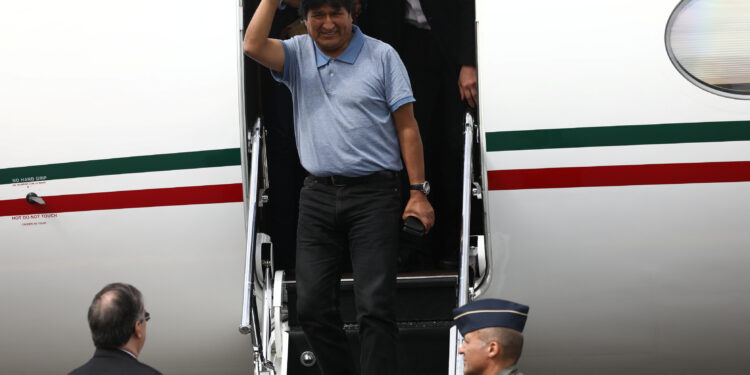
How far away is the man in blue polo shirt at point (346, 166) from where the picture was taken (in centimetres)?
434

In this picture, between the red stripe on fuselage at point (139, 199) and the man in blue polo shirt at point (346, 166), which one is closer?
the man in blue polo shirt at point (346, 166)

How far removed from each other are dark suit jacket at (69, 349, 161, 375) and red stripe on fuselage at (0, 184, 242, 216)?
1.69 m

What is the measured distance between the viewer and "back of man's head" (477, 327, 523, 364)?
11.3 ft

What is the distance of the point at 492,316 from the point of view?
355 cm

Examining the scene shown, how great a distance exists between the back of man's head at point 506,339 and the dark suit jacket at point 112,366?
1.13 metres

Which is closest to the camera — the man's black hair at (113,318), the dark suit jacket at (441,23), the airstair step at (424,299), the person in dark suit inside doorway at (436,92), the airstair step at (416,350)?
the man's black hair at (113,318)

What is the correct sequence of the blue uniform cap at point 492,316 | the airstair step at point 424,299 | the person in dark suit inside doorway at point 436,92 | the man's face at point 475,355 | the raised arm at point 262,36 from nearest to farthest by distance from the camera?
the man's face at point 475,355
the blue uniform cap at point 492,316
the raised arm at point 262,36
the airstair step at point 424,299
the person in dark suit inside doorway at point 436,92

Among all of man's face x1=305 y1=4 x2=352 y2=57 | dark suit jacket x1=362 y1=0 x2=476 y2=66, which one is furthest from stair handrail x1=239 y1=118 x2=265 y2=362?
dark suit jacket x1=362 y1=0 x2=476 y2=66

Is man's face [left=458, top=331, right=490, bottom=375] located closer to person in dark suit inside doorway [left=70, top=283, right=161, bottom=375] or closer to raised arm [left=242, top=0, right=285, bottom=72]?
person in dark suit inside doorway [left=70, top=283, right=161, bottom=375]

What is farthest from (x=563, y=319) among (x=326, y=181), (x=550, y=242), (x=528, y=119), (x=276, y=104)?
(x=276, y=104)

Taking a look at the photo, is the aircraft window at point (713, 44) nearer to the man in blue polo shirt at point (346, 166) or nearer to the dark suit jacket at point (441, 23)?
the dark suit jacket at point (441, 23)

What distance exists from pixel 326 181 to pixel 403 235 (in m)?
1.21

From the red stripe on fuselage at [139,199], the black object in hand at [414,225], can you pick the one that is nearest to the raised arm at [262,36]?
the red stripe on fuselage at [139,199]

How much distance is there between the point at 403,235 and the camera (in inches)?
220
